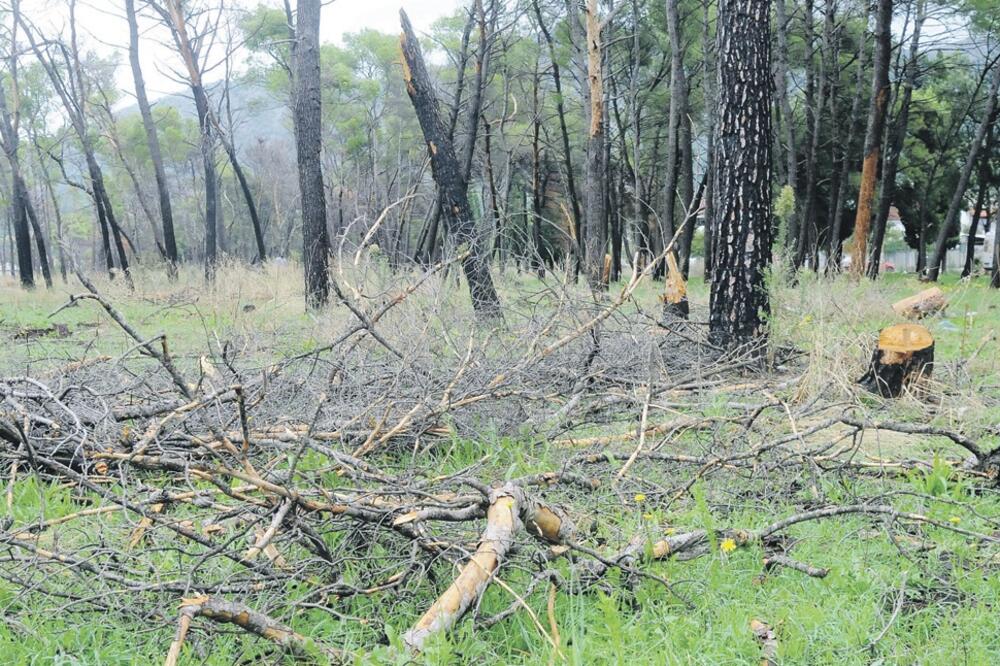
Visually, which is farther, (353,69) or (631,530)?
(353,69)

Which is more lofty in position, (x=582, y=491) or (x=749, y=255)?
(x=749, y=255)

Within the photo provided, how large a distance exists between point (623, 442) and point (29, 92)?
2997 cm

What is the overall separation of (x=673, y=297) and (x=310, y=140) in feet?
22.3

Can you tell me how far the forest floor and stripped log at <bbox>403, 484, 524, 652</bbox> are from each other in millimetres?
34

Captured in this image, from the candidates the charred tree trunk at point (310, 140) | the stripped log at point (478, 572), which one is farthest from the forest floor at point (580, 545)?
the charred tree trunk at point (310, 140)

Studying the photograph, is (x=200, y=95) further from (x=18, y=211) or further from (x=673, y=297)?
(x=673, y=297)

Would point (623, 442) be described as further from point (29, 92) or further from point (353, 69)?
point (353, 69)

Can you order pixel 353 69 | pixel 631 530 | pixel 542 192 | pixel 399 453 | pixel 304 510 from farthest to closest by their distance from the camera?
pixel 353 69, pixel 542 192, pixel 399 453, pixel 631 530, pixel 304 510

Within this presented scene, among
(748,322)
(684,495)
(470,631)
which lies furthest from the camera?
(748,322)

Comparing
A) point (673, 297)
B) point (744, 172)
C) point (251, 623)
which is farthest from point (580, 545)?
point (673, 297)

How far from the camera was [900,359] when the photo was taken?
4906 millimetres

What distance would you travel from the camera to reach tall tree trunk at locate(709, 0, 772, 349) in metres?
Answer: 6.09

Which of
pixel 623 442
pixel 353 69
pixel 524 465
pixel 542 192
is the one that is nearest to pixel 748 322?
pixel 623 442

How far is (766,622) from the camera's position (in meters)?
2.17
